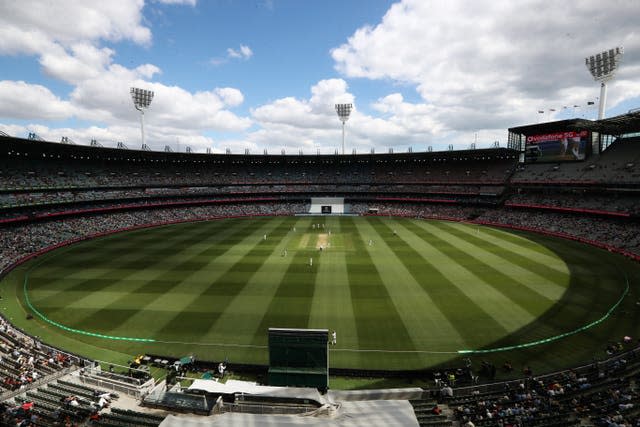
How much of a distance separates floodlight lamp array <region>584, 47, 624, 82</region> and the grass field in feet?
119

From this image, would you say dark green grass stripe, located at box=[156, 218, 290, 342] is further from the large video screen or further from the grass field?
the large video screen

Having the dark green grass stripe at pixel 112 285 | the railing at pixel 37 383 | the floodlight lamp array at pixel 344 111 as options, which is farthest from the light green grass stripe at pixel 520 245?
the floodlight lamp array at pixel 344 111

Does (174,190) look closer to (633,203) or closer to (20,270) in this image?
(20,270)

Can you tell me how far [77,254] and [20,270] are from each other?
21.6ft

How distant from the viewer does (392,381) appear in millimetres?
17312

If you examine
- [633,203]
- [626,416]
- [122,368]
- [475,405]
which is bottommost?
[122,368]

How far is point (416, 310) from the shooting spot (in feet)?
81.7

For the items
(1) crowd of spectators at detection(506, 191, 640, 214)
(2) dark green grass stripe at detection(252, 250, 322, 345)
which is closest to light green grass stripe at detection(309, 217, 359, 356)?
(2) dark green grass stripe at detection(252, 250, 322, 345)

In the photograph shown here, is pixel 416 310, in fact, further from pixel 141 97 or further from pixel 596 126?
pixel 141 97

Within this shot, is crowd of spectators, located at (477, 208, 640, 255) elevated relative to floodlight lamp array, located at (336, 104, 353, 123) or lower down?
lower down

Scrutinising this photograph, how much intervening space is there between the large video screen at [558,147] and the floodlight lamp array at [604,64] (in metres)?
10.2

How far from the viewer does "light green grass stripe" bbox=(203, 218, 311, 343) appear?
2181 centimetres

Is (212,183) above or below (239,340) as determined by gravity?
above

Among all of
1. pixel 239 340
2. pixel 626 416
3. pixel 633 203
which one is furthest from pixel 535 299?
pixel 633 203
